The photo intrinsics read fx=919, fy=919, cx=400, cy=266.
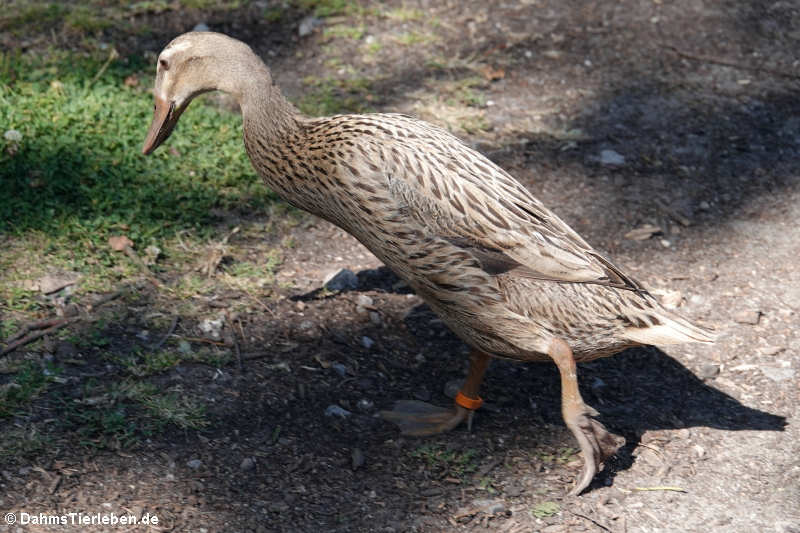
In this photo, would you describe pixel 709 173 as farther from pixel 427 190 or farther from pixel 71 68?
pixel 71 68

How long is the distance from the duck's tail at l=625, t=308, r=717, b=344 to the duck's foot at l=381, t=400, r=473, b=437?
0.81 metres

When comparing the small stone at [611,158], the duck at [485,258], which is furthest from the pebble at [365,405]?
the small stone at [611,158]

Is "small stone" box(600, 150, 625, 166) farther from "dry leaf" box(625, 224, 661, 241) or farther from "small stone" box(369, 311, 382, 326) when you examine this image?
"small stone" box(369, 311, 382, 326)

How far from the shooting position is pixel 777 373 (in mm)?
4387

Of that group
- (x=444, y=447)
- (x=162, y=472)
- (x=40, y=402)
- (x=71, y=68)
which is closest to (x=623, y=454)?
(x=444, y=447)

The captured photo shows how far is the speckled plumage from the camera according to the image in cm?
371

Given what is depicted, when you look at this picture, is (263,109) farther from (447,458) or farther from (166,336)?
(447,458)

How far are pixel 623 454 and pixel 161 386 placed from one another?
6.50ft

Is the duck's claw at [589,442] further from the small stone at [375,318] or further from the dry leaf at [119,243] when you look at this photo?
the dry leaf at [119,243]

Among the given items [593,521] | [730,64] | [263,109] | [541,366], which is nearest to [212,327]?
[263,109]

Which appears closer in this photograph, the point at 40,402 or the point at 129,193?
the point at 40,402

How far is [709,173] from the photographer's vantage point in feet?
19.0

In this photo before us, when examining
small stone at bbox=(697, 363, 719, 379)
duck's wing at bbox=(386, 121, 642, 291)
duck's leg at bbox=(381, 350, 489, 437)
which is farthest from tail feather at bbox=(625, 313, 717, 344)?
small stone at bbox=(697, 363, 719, 379)

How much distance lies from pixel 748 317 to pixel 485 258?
1792 mm
